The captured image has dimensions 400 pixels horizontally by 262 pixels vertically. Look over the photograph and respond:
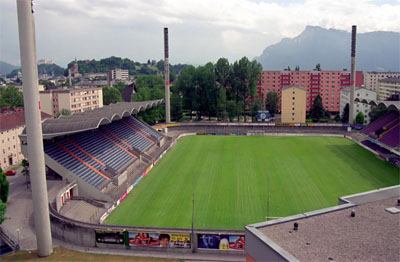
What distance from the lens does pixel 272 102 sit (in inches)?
2953

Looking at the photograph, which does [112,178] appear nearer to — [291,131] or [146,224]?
[146,224]

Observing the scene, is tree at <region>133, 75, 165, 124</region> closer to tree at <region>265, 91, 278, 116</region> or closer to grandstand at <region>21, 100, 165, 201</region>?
grandstand at <region>21, 100, 165, 201</region>

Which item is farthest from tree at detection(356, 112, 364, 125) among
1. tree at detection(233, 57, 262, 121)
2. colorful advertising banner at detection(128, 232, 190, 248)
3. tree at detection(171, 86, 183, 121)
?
colorful advertising banner at detection(128, 232, 190, 248)

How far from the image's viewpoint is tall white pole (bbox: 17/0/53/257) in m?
17.3

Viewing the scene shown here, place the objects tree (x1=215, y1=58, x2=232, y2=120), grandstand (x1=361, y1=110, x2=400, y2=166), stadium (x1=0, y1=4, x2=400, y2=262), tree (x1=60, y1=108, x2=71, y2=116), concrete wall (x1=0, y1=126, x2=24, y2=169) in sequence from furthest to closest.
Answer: tree (x1=215, y1=58, x2=232, y2=120) → tree (x1=60, y1=108, x2=71, y2=116) → concrete wall (x1=0, y1=126, x2=24, y2=169) → grandstand (x1=361, y1=110, x2=400, y2=166) → stadium (x1=0, y1=4, x2=400, y2=262)

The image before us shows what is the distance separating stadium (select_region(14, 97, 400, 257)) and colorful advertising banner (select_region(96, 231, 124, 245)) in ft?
0.16

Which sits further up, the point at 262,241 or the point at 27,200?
the point at 262,241

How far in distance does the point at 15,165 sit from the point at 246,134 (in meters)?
29.2

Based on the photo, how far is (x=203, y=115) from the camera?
2771 inches

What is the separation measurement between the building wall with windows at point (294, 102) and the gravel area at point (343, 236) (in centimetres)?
4613

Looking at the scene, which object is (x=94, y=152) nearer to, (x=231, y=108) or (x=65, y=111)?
(x=65, y=111)

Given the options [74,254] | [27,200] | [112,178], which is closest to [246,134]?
[112,178]

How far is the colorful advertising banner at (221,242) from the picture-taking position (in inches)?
718

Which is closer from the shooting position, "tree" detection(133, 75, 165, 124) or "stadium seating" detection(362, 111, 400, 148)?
"stadium seating" detection(362, 111, 400, 148)
